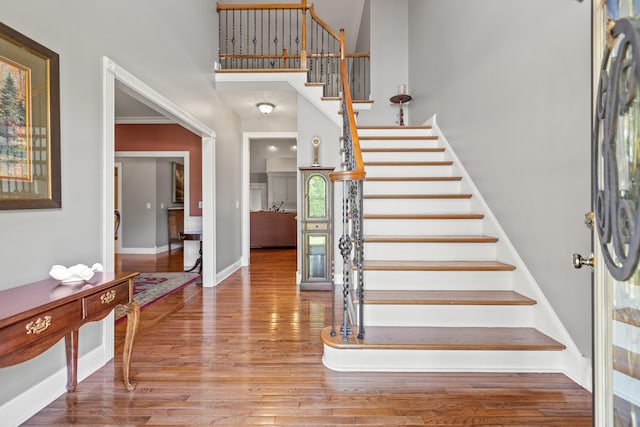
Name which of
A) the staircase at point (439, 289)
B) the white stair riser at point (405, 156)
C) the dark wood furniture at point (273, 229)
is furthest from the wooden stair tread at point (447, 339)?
the dark wood furniture at point (273, 229)

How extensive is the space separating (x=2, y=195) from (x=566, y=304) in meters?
2.97

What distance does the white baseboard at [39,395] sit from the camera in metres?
1.53

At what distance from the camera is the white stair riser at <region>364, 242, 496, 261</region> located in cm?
268

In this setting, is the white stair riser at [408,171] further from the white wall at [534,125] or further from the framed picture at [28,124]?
the framed picture at [28,124]

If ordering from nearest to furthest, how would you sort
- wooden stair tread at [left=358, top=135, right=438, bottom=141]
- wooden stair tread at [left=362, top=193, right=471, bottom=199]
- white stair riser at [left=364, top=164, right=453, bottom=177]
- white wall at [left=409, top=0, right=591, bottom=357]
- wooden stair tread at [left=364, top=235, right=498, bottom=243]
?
white wall at [left=409, top=0, right=591, bottom=357]
wooden stair tread at [left=364, top=235, right=498, bottom=243]
wooden stair tread at [left=362, top=193, right=471, bottom=199]
white stair riser at [left=364, top=164, right=453, bottom=177]
wooden stair tread at [left=358, top=135, right=438, bottom=141]

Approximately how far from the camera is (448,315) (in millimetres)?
2217

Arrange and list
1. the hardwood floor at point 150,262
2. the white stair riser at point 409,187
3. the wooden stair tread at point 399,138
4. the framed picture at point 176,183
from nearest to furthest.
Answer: the white stair riser at point 409,187 < the wooden stair tread at point 399,138 < the hardwood floor at point 150,262 < the framed picture at point 176,183

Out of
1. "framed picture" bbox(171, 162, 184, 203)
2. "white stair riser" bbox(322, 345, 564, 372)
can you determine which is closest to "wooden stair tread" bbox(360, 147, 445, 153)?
"white stair riser" bbox(322, 345, 564, 372)

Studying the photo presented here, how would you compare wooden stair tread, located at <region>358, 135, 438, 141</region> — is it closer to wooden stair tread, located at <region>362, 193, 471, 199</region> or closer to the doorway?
wooden stair tread, located at <region>362, 193, 471, 199</region>

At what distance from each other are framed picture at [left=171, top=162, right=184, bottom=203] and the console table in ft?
22.1

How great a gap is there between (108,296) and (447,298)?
2.02m

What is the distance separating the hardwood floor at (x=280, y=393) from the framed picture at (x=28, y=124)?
1112 mm

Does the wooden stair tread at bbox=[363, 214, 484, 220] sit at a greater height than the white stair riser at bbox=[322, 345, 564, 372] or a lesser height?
greater

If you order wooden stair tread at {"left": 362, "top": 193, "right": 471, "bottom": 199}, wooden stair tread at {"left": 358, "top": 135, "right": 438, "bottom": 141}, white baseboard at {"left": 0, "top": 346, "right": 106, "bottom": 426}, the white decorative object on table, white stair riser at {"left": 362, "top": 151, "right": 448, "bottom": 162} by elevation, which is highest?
wooden stair tread at {"left": 358, "top": 135, "right": 438, "bottom": 141}
